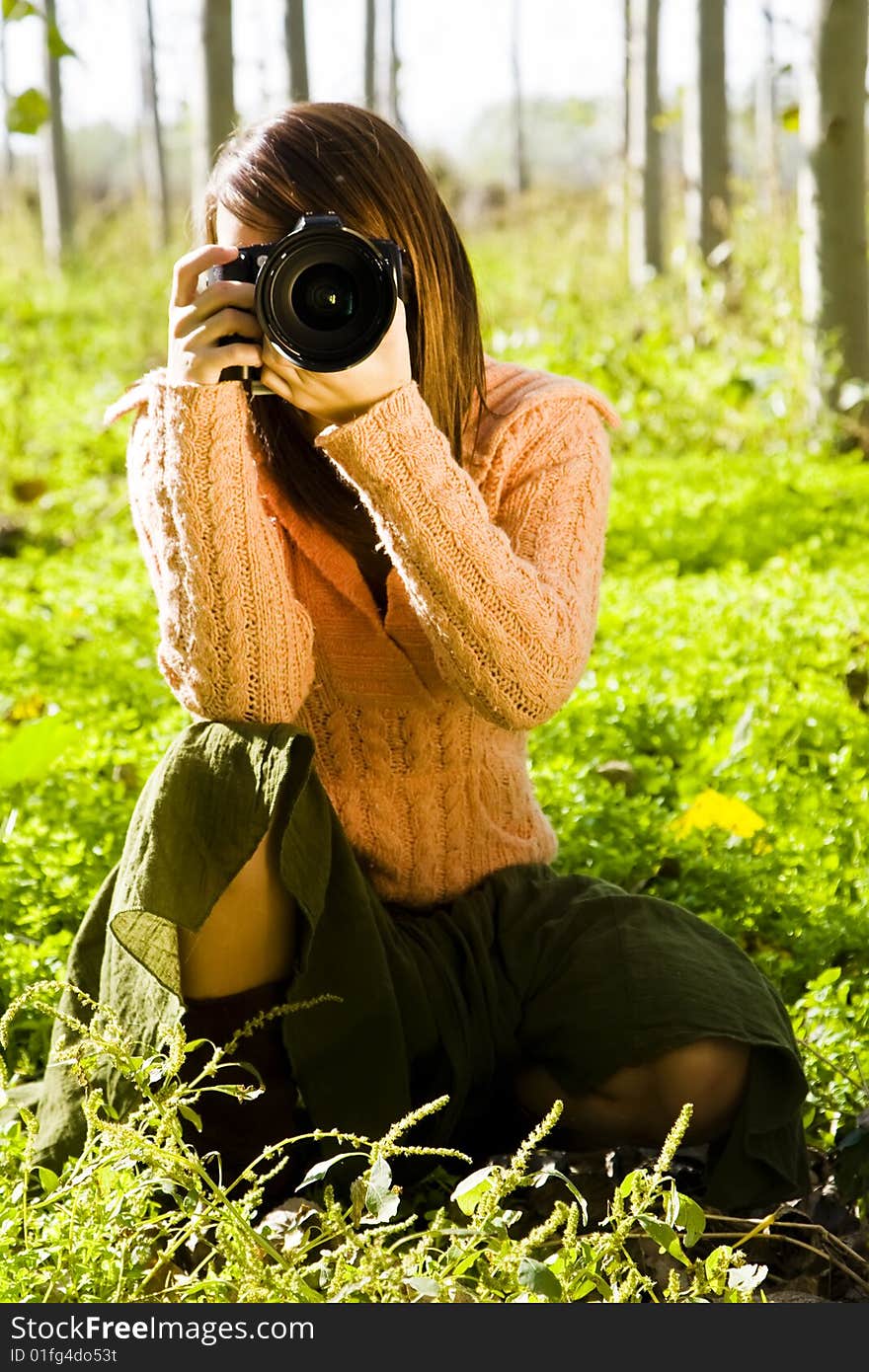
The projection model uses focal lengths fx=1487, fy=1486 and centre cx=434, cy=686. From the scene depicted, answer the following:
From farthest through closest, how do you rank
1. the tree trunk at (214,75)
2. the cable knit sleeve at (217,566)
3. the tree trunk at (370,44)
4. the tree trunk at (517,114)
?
the tree trunk at (517,114), the tree trunk at (370,44), the tree trunk at (214,75), the cable knit sleeve at (217,566)

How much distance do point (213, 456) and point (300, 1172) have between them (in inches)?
30.7

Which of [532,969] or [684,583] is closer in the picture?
[532,969]

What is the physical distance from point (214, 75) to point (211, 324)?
3.94 metres

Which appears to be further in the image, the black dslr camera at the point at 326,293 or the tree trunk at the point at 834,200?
the tree trunk at the point at 834,200

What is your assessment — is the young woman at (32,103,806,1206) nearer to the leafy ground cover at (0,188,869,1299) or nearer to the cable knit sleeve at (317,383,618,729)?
the cable knit sleeve at (317,383,618,729)

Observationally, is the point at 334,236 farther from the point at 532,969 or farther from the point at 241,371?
the point at 532,969

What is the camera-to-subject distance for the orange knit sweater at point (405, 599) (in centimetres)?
152

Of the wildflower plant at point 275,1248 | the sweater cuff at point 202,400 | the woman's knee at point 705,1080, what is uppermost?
the sweater cuff at point 202,400

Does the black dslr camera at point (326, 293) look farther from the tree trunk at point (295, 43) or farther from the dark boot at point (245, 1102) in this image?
the tree trunk at point (295, 43)

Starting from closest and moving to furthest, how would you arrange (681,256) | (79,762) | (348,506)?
(348,506) < (79,762) < (681,256)

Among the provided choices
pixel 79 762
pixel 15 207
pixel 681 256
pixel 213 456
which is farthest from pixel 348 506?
pixel 15 207

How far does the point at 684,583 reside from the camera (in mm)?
3678

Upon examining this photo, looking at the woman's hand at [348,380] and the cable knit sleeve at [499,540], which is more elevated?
the woman's hand at [348,380]

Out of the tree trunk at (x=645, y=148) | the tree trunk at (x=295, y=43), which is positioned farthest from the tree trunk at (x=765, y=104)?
the tree trunk at (x=295, y=43)
